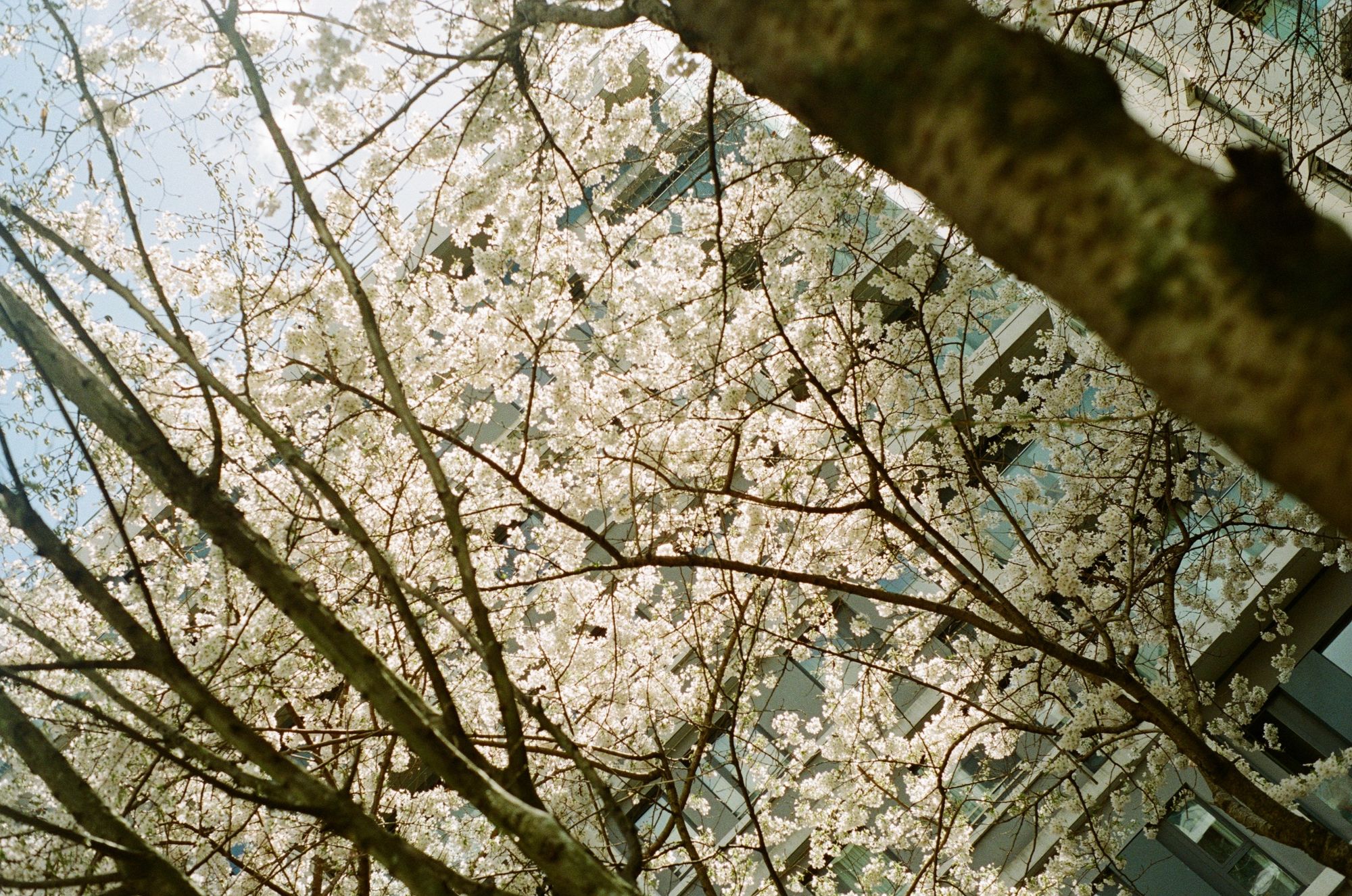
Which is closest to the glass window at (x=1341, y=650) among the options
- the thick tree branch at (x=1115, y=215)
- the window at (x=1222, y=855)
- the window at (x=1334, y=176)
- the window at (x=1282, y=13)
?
the window at (x=1222, y=855)

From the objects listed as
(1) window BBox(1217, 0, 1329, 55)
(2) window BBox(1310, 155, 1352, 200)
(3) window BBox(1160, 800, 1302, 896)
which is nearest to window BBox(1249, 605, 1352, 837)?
(3) window BBox(1160, 800, 1302, 896)

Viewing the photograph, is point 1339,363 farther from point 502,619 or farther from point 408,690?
point 502,619

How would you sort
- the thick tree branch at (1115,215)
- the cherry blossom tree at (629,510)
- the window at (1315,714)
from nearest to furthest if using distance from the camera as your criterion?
the thick tree branch at (1115,215) → the cherry blossom tree at (629,510) → the window at (1315,714)

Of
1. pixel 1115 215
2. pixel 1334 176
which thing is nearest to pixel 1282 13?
pixel 1334 176

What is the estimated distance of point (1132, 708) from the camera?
4.52 metres

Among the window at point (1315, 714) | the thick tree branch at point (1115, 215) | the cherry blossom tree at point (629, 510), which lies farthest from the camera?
the window at point (1315, 714)

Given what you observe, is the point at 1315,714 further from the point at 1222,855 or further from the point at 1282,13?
the point at 1282,13

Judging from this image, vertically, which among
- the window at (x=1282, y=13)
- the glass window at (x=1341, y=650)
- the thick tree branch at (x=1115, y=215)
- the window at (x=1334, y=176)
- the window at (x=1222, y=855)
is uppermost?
the window at (x=1282, y=13)

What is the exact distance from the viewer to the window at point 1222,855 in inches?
333

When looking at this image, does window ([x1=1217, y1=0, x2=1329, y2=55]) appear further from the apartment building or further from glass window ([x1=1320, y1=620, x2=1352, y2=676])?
glass window ([x1=1320, y1=620, x2=1352, y2=676])

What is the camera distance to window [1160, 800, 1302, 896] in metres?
8.46

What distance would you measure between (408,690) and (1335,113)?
10101 mm

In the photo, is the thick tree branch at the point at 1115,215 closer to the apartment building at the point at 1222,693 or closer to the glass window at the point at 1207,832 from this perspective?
the apartment building at the point at 1222,693

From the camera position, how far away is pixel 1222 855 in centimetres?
869
